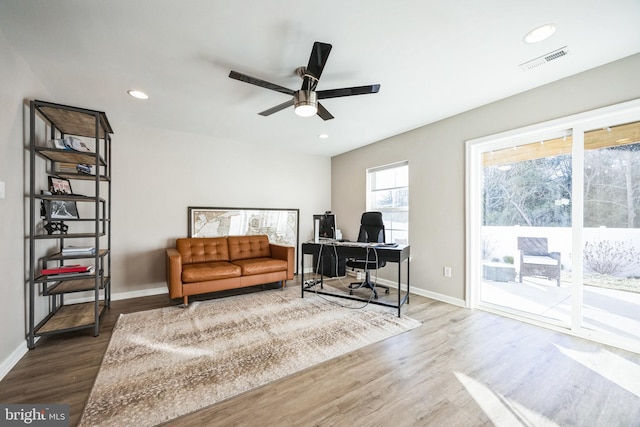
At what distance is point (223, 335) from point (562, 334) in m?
3.34

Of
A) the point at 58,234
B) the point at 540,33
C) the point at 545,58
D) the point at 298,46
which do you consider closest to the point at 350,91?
the point at 298,46

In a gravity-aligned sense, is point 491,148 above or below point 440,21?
below

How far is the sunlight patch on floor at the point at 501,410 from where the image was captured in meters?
1.47

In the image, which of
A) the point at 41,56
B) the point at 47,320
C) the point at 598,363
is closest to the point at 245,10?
the point at 41,56

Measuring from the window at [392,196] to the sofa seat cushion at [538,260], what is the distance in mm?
Answer: 1512

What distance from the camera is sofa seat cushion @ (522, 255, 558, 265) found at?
2.79 meters

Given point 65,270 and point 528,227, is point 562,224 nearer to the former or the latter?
point 528,227

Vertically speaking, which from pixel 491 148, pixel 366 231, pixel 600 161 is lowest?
pixel 366 231

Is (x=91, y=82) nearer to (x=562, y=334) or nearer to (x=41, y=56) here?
(x=41, y=56)

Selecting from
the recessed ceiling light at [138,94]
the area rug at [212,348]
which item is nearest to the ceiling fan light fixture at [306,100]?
the recessed ceiling light at [138,94]

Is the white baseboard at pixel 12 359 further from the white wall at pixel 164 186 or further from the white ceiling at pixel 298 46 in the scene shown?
the white ceiling at pixel 298 46

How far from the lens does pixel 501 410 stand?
1.56 meters

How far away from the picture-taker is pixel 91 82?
2578mm

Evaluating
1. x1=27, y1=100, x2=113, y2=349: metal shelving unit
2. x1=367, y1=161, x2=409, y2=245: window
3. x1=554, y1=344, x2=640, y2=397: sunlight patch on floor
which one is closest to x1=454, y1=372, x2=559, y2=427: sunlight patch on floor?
x1=554, y1=344, x2=640, y2=397: sunlight patch on floor
